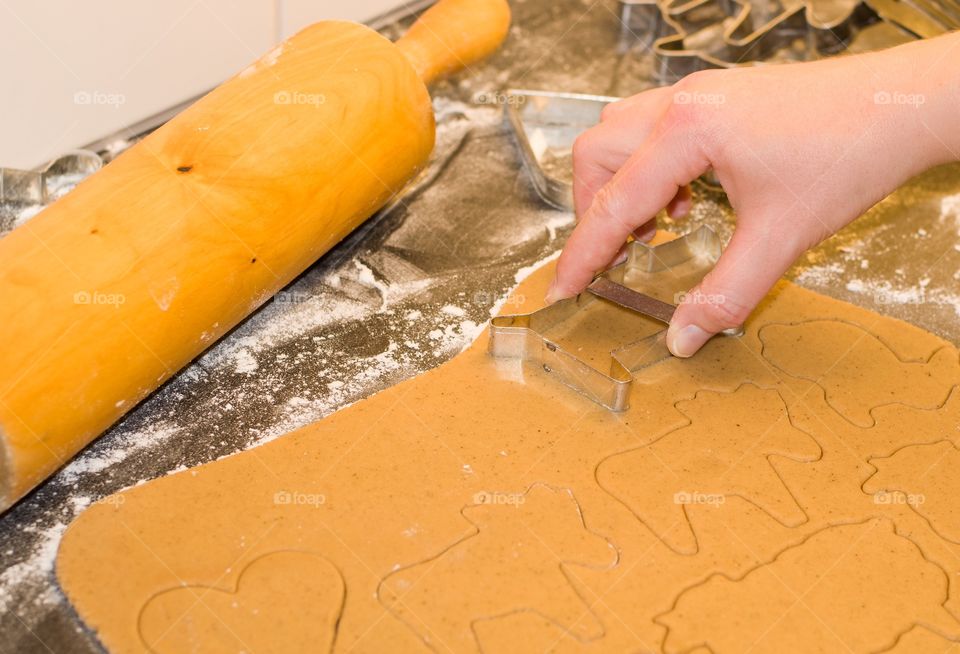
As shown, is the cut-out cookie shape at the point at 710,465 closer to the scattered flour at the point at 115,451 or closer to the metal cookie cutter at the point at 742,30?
the scattered flour at the point at 115,451

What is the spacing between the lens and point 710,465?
1211mm

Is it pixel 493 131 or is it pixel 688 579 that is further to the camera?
pixel 493 131

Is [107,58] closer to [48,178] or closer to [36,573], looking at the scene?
[48,178]

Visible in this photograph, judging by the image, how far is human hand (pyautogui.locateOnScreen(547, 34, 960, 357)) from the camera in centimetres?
120

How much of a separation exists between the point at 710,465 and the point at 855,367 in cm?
32

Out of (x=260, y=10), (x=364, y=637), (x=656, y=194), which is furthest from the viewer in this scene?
(x=260, y=10)

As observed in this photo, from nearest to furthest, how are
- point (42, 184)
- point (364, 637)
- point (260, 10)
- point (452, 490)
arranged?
point (364, 637), point (452, 490), point (42, 184), point (260, 10)

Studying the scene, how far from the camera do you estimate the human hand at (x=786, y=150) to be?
1.20 metres

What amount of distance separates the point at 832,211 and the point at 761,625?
504mm

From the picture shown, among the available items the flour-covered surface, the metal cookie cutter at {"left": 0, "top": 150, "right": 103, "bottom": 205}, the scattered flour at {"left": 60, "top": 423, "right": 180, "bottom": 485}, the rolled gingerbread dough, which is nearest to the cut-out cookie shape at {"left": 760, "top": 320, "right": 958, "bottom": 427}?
the rolled gingerbread dough

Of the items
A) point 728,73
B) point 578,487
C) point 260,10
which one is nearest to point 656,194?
point 728,73

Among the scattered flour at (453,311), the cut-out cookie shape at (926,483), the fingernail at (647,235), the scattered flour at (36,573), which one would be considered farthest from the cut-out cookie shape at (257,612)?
the fingernail at (647,235)

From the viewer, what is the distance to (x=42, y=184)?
155 cm

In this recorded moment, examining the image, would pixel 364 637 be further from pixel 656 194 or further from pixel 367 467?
pixel 656 194
